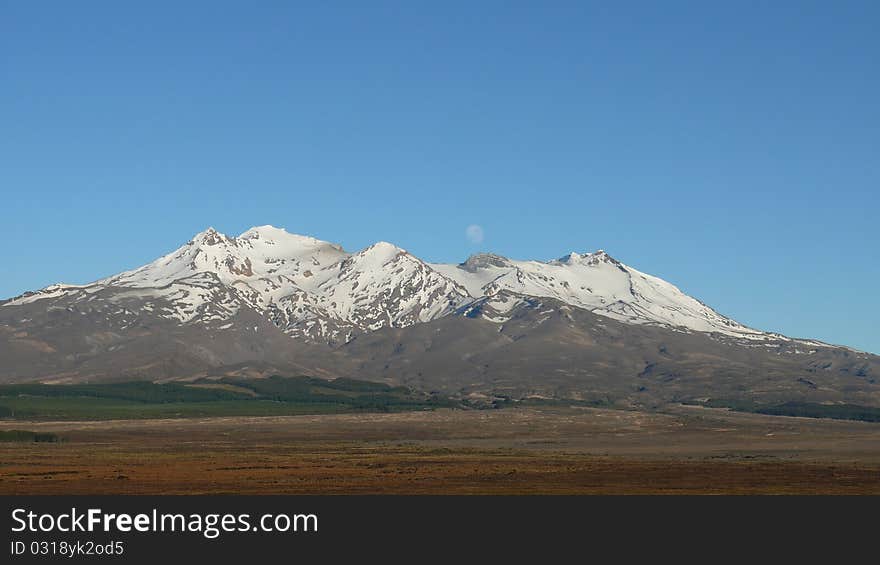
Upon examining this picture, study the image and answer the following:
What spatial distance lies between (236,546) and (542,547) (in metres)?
17.3

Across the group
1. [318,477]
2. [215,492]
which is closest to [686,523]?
[215,492]

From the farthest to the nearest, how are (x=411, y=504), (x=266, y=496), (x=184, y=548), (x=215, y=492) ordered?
1. (x=215, y=492)
2. (x=266, y=496)
3. (x=411, y=504)
4. (x=184, y=548)

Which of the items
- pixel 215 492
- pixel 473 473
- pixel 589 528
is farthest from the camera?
pixel 473 473

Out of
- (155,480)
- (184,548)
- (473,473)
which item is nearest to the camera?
(184,548)

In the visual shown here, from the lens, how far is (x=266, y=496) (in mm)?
104562

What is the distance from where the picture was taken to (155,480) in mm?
133500

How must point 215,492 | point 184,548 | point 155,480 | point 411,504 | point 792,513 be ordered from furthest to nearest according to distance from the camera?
point 155,480, point 215,492, point 411,504, point 792,513, point 184,548

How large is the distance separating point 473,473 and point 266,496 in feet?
152

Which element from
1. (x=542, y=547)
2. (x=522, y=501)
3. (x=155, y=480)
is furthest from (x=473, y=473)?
(x=542, y=547)

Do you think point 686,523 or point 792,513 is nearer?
point 686,523

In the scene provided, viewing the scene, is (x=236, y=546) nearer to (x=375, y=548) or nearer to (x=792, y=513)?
(x=375, y=548)

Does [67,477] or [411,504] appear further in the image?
[67,477]

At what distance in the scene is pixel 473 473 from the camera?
A: 146 metres

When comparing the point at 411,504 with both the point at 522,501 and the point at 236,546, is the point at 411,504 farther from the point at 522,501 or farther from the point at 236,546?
the point at 236,546
